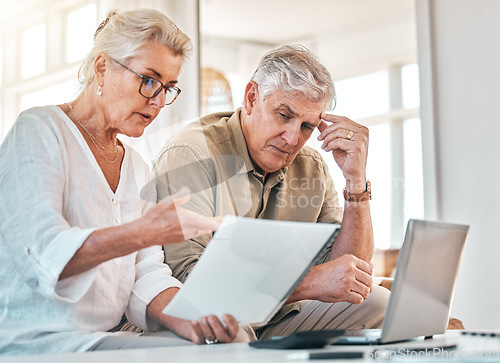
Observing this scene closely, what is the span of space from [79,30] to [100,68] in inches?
54.7

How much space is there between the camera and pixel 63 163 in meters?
1.33

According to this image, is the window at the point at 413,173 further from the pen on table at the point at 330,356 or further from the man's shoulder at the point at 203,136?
the pen on table at the point at 330,356

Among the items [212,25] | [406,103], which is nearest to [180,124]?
[212,25]

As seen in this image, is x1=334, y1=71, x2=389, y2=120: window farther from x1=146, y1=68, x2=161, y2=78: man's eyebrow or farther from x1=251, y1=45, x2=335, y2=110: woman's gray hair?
x1=146, y1=68, x2=161, y2=78: man's eyebrow

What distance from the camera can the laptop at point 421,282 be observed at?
1.08 m

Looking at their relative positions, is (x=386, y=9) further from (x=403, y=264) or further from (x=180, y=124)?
(x=403, y=264)

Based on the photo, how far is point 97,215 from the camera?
1394 millimetres

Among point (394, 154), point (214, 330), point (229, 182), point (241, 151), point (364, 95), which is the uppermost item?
point (364, 95)

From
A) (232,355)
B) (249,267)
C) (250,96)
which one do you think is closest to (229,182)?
(250,96)

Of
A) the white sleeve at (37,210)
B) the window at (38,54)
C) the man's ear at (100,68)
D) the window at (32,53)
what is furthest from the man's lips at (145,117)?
the window at (32,53)

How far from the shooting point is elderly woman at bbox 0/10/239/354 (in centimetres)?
120

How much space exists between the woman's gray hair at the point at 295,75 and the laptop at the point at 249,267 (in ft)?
2.85

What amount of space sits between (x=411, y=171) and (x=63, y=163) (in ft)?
6.67

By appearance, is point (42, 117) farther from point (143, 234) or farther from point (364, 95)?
point (364, 95)
